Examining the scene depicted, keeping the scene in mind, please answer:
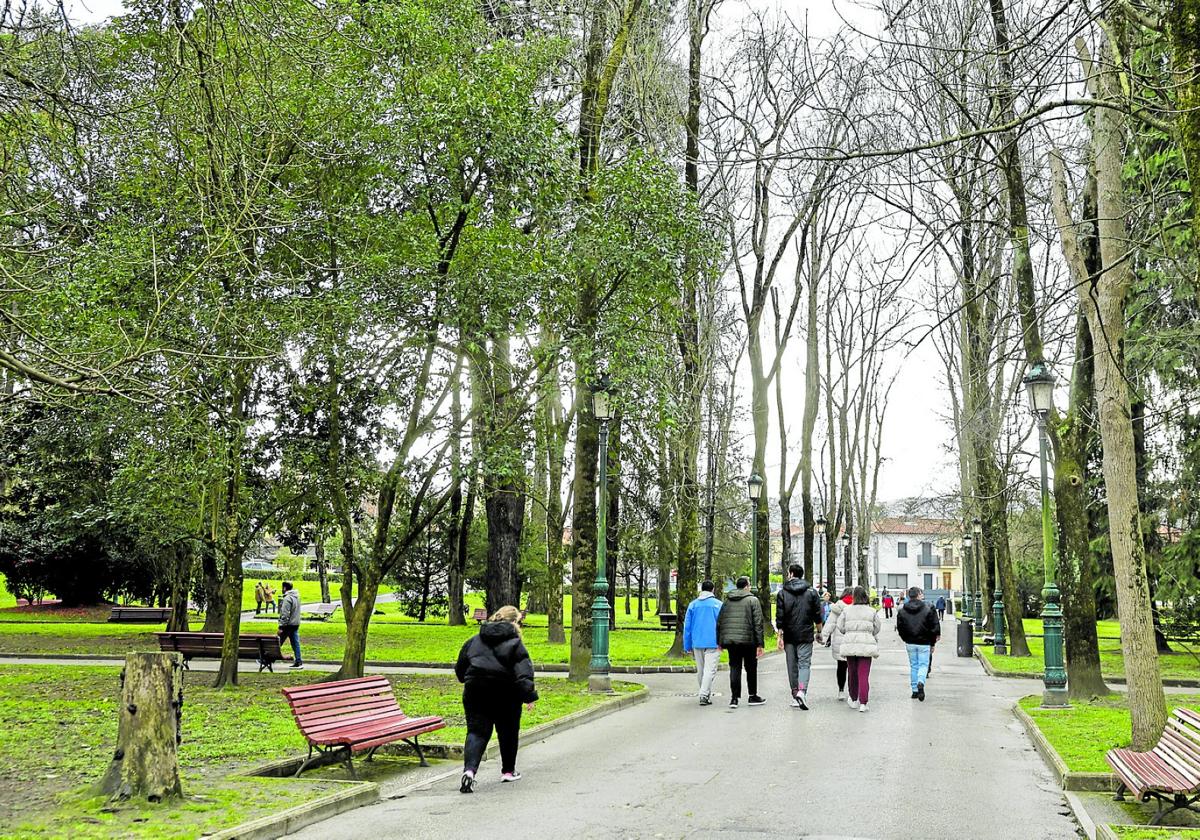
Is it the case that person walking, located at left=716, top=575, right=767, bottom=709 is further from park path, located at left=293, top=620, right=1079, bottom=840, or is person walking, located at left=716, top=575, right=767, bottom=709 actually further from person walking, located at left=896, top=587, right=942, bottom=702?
person walking, located at left=896, top=587, right=942, bottom=702

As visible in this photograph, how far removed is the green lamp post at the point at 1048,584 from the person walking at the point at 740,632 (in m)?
4.03

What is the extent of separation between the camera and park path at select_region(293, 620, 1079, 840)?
768 centimetres

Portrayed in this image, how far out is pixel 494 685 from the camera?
30.7ft

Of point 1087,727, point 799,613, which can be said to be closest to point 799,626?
point 799,613

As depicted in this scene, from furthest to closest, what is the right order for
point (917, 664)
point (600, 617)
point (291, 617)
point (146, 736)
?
point (291, 617), point (917, 664), point (600, 617), point (146, 736)

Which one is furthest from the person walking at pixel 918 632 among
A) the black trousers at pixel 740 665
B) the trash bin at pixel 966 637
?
the trash bin at pixel 966 637

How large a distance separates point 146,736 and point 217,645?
44.2 feet

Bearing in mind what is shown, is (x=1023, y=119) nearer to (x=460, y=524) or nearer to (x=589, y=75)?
(x=589, y=75)

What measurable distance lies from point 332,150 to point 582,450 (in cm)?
665

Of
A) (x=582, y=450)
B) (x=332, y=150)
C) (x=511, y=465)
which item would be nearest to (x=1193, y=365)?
(x=582, y=450)

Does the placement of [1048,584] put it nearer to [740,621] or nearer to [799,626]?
[799,626]

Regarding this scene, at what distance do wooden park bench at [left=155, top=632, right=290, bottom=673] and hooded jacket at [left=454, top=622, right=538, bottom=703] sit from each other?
→ 12292 millimetres

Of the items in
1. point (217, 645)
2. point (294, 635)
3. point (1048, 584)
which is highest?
point (1048, 584)

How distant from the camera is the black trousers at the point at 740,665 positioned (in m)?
16.0
